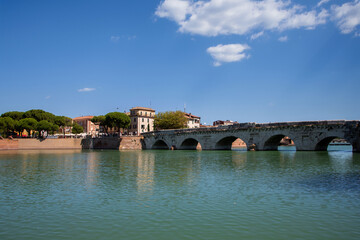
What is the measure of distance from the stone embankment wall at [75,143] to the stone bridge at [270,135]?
8.29 m

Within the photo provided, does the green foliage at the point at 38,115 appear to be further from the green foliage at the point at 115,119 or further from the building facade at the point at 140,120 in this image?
the building facade at the point at 140,120

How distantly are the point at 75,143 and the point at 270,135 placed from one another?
Answer: 54.4m

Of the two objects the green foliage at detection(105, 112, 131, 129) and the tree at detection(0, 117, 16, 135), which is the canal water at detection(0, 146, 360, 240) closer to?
the green foliage at detection(105, 112, 131, 129)

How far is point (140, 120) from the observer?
344ft

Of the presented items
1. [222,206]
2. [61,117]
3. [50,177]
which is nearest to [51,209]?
[222,206]

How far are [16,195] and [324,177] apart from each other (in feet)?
58.6

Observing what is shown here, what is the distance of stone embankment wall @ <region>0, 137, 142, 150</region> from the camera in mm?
74562

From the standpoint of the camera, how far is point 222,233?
9430 mm

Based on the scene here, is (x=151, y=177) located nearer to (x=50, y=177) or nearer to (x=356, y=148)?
(x=50, y=177)

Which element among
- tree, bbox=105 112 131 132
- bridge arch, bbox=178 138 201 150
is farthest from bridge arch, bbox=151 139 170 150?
tree, bbox=105 112 131 132

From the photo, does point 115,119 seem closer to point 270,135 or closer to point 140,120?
point 140,120

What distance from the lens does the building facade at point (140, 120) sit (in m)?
104

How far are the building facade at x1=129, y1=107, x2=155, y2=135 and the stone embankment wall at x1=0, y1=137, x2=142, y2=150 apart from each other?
73.0ft

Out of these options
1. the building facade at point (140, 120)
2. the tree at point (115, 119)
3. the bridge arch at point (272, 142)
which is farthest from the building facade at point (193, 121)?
the bridge arch at point (272, 142)
